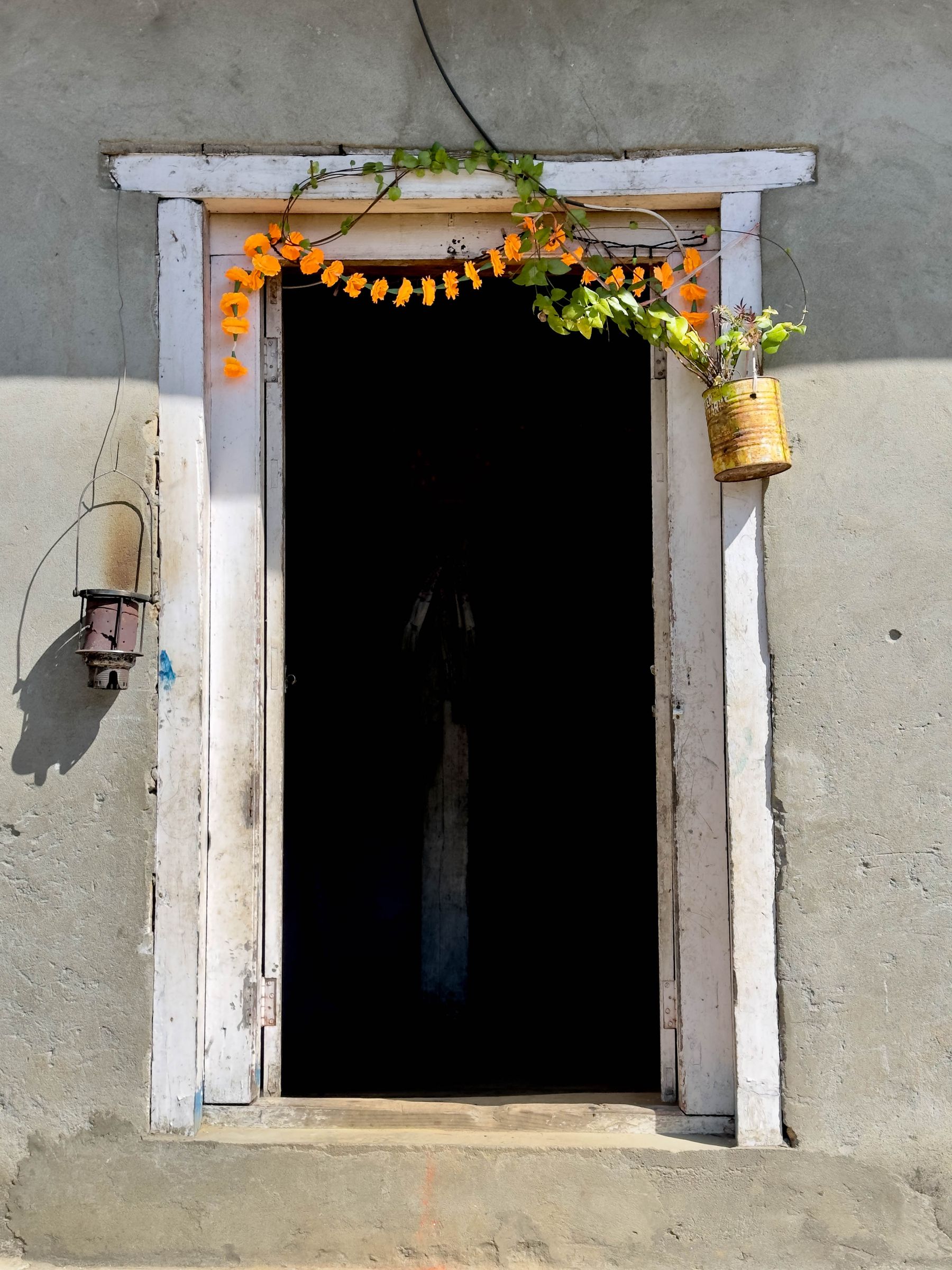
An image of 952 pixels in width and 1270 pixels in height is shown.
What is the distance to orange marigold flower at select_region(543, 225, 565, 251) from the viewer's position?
293cm

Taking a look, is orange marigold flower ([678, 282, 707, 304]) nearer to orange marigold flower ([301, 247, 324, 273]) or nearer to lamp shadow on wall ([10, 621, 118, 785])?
orange marigold flower ([301, 247, 324, 273])

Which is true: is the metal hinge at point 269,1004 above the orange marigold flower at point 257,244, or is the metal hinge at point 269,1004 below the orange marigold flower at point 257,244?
below

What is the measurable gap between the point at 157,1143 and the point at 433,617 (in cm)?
345

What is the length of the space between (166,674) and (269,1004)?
0.92 metres

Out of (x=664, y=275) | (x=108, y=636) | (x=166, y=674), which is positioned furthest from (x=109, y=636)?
(x=664, y=275)

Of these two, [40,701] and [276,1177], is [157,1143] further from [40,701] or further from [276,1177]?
[40,701]

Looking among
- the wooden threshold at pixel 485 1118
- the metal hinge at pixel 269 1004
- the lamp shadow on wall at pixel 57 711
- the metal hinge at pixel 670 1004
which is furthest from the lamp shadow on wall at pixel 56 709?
the metal hinge at pixel 670 1004

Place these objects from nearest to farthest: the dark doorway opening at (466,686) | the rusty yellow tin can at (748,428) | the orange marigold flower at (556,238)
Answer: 1. the rusty yellow tin can at (748,428)
2. the orange marigold flower at (556,238)
3. the dark doorway opening at (466,686)

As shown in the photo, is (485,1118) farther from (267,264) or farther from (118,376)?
(267,264)

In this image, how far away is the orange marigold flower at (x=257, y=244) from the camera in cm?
297

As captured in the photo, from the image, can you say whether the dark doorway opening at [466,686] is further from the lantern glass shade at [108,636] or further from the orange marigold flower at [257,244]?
the lantern glass shade at [108,636]

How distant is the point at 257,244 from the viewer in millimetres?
2971

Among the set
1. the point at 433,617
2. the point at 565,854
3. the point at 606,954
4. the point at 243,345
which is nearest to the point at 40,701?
the point at 243,345

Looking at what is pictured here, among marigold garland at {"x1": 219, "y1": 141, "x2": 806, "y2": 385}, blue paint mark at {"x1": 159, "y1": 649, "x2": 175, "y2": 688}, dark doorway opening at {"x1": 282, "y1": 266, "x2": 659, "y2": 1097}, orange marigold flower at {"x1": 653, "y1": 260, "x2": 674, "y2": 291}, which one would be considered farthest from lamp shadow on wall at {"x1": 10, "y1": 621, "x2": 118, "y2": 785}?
dark doorway opening at {"x1": 282, "y1": 266, "x2": 659, "y2": 1097}
